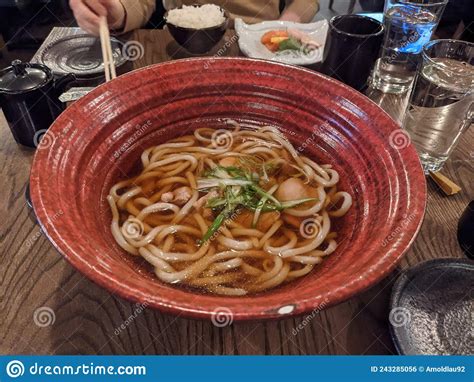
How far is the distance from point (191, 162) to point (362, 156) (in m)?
0.61

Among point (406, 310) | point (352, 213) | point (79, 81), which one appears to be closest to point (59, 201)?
point (352, 213)

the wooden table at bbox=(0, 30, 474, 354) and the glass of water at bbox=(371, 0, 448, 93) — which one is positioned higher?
the glass of water at bbox=(371, 0, 448, 93)

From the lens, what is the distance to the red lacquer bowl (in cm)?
83

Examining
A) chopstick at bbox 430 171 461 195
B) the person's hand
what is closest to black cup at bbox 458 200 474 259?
chopstick at bbox 430 171 461 195

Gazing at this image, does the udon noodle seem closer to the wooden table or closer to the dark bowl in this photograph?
the wooden table

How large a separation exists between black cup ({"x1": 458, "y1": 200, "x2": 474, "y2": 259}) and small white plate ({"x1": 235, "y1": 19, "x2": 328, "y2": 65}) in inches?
46.2

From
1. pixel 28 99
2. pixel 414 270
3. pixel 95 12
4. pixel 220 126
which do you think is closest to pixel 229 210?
pixel 220 126

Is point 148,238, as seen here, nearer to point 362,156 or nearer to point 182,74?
point 182,74

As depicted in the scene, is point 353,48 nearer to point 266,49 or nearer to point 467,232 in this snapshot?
point 266,49

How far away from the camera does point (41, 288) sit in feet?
3.94

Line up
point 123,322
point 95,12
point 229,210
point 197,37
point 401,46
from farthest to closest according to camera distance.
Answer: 1. point 95,12
2. point 197,37
3. point 401,46
4. point 229,210
5. point 123,322

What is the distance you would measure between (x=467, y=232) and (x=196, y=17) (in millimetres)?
1856

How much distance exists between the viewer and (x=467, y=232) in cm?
132

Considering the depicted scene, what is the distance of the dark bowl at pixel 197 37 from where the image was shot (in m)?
2.15
